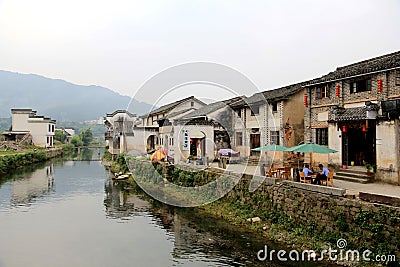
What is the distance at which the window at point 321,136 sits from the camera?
18031 mm

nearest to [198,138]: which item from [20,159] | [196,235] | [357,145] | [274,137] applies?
[274,137]

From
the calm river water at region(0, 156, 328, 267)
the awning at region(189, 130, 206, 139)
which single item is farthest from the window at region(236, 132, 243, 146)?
the calm river water at region(0, 156, 328, 267)

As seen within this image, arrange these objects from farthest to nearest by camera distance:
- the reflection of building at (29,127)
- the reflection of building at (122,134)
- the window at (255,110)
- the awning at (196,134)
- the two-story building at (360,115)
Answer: the reflection of building at (29,127) < the reflection of building at (122,134) < the awning at (196,134) < the window at (255,110) < the two-story building at (360,115)

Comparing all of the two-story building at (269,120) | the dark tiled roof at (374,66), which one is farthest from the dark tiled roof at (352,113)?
the two-story building at (269,120)

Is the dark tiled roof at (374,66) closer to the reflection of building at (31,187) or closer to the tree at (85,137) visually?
the reflection of building at (31,187)

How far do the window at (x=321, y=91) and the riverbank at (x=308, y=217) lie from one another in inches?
247

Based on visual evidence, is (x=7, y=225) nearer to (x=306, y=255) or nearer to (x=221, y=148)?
(x=306, y=255)

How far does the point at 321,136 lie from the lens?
1833 cm

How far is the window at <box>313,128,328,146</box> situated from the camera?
1803 cm

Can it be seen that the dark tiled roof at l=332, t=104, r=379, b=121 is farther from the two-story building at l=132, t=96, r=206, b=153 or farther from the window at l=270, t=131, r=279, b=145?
the two-story building at l=132, t=96, r=206, b=153

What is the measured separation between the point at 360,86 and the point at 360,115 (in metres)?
1.63

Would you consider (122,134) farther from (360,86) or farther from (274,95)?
(360,86)

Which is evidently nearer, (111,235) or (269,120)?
(111,235)

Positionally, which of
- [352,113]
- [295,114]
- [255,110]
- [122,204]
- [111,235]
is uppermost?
[255,110]
